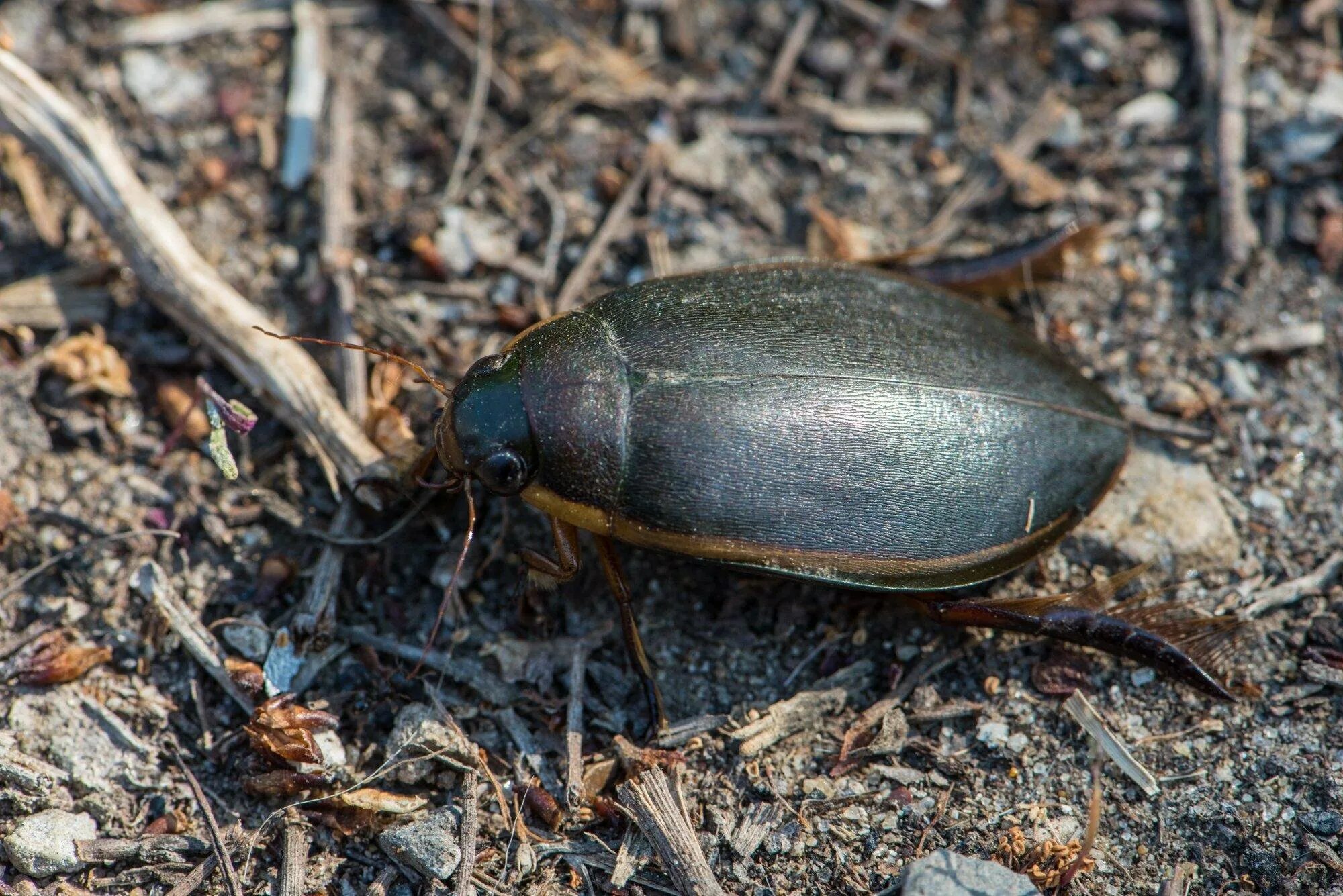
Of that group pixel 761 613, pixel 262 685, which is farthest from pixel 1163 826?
pixel 262 685

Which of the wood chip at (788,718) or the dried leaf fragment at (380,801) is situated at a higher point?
the wood chip at (788,718)

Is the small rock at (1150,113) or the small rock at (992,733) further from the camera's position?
the small rock at (1150,113)

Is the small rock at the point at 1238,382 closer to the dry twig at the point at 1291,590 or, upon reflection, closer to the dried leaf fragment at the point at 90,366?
the dry twig at the point at 1291,590

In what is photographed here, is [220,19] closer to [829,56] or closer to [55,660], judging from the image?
[829,56]

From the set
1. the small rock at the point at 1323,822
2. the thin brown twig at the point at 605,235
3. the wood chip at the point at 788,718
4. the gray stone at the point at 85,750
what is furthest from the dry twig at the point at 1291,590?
the gray stone at the point at 85,750

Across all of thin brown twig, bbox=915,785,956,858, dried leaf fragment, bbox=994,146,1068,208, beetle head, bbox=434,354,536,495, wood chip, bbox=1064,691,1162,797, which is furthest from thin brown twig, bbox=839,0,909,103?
thin brown twig, bbox=915,785,956,858

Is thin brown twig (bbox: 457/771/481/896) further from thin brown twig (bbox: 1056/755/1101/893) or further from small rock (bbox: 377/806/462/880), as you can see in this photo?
thin brown twig (bbox: 1056/755/1101/893)
